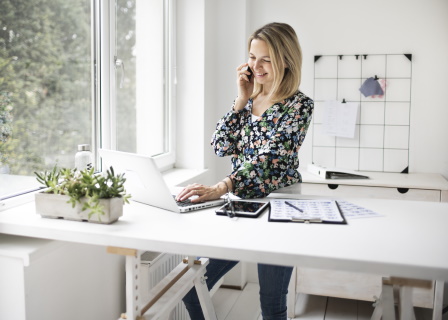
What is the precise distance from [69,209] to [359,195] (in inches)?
68.8

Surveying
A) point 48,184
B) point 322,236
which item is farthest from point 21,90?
point 322,236

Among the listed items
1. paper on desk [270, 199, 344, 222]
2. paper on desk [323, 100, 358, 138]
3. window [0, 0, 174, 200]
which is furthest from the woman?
paper on desk [323, 100, 358, 138]

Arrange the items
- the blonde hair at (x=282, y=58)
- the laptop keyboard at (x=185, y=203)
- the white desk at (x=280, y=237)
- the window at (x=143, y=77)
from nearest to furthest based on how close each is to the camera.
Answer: the white desk at (x=280, y=237) → the laptop keyboard at (x=185, y=203) → the blonde hair at (x=282, y=58) → the window at (x=143, y=77)

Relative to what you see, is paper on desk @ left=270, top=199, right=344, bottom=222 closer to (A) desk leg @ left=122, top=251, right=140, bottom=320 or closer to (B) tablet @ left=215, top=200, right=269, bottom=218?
(B) tablet @ left=215, top=200, right=269, bottom=218

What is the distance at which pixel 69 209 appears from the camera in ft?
4.76

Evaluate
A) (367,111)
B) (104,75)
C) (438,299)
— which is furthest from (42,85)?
(367,111)

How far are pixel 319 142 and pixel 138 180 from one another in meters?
1.84

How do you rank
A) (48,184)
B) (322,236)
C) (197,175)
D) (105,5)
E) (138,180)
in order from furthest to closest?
(197,175) → (105,5) → (138,180) → (48,184) → (322,236)

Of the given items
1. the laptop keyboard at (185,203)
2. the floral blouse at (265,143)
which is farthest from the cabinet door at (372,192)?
the laptop keyboard at (185,203)

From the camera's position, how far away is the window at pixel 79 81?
5.53 feet

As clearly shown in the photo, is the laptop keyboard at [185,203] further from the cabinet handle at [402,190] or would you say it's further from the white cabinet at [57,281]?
the cabinet handle at [402,190]

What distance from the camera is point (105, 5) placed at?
218 cm

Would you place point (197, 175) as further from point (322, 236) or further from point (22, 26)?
point (322, 236)

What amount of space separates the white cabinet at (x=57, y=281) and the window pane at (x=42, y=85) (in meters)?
0.31
